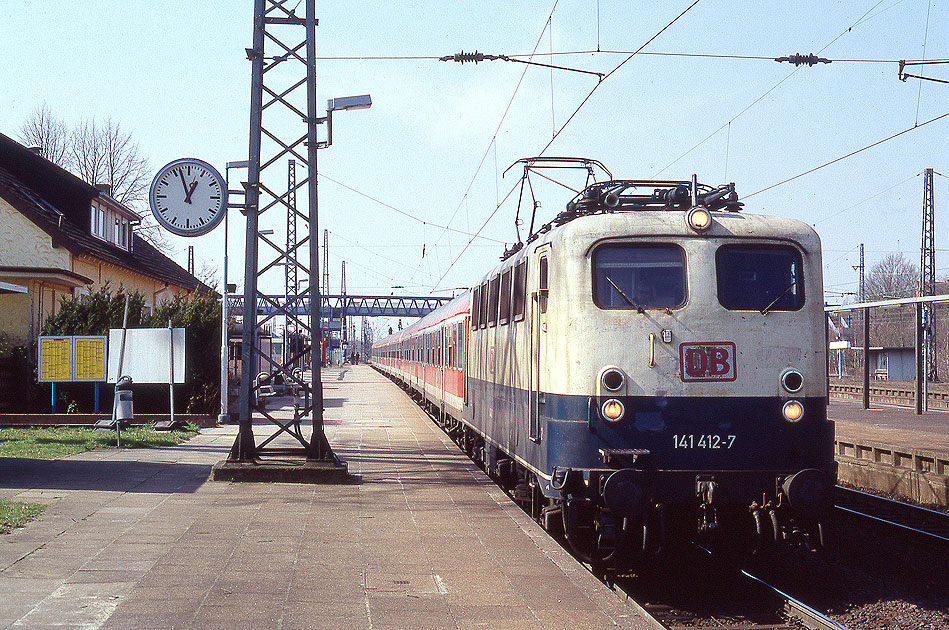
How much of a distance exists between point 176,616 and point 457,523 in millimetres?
3912

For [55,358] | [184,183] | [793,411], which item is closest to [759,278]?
[793,411]

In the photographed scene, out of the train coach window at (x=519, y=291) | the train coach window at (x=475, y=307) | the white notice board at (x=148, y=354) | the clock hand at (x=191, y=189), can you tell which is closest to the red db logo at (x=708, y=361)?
the train coach window at (x=519, y=291)

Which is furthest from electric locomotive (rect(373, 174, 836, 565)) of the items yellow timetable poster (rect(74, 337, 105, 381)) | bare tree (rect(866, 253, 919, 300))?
bare tree (rect(866, 253, 919, 300))

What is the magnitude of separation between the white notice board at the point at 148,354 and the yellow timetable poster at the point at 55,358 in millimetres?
1639

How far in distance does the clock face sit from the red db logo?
8.47 metres

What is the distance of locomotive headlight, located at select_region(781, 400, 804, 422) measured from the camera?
7805mm

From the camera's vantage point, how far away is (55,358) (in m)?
19.0

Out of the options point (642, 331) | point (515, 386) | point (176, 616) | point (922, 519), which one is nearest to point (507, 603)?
point (176, 616)

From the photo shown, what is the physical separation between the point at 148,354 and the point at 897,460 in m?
Answer: 13.0

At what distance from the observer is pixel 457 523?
9234 mm

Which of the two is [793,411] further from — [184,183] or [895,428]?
[895,428]

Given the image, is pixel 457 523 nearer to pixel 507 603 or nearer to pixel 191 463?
pixel 507 603

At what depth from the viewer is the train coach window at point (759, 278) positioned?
8039 millimetres

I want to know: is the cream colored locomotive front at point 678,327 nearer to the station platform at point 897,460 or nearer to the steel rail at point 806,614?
the steel rail at point 806,614
